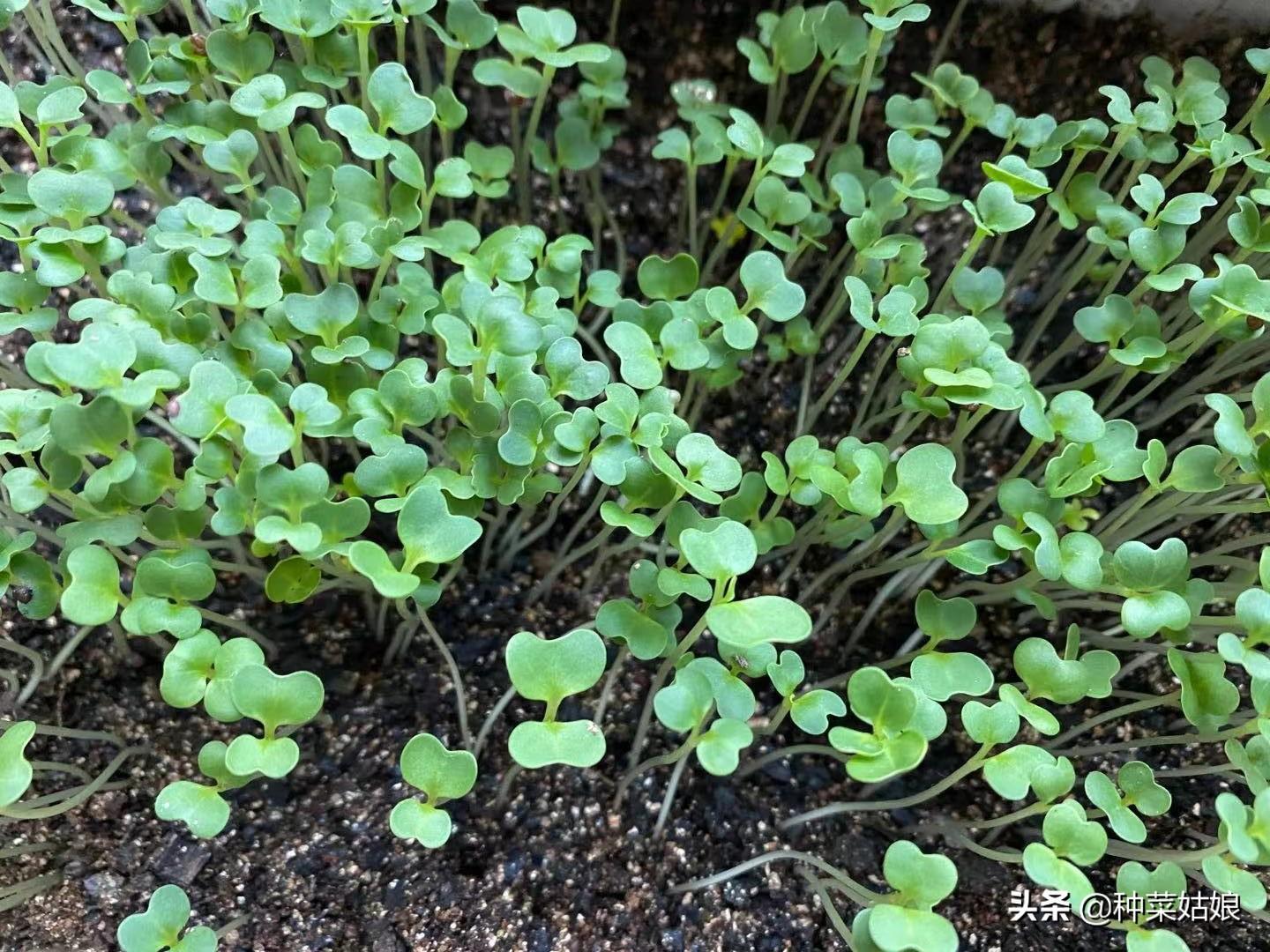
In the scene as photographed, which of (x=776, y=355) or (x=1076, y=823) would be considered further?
(x=776, y=355)

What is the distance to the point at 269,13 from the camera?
1.02 m

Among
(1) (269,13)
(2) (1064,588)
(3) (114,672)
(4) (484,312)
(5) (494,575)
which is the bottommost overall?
(3) (114,672)

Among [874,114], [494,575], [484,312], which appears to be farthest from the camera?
[874,114]

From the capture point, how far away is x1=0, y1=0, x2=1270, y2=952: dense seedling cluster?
2.71ft

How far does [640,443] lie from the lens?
91cm

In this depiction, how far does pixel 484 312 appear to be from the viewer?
93 centimetres

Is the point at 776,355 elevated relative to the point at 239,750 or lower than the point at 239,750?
elevated

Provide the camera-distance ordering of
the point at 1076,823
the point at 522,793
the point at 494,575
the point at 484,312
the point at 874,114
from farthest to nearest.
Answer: the point at 874,114, the point at 494,575, the point at 522,793, the point at 484,312, the point at 1076,823

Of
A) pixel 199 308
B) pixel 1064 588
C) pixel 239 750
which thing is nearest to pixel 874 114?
pixel 1064 588

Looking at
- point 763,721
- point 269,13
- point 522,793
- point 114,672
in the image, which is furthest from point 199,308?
point 763,721

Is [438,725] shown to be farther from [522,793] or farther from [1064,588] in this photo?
[1064,588]

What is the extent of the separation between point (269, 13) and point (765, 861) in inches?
39.4

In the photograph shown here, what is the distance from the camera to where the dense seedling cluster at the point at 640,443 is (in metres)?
0.82

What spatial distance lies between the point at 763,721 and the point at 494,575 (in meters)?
0.36
